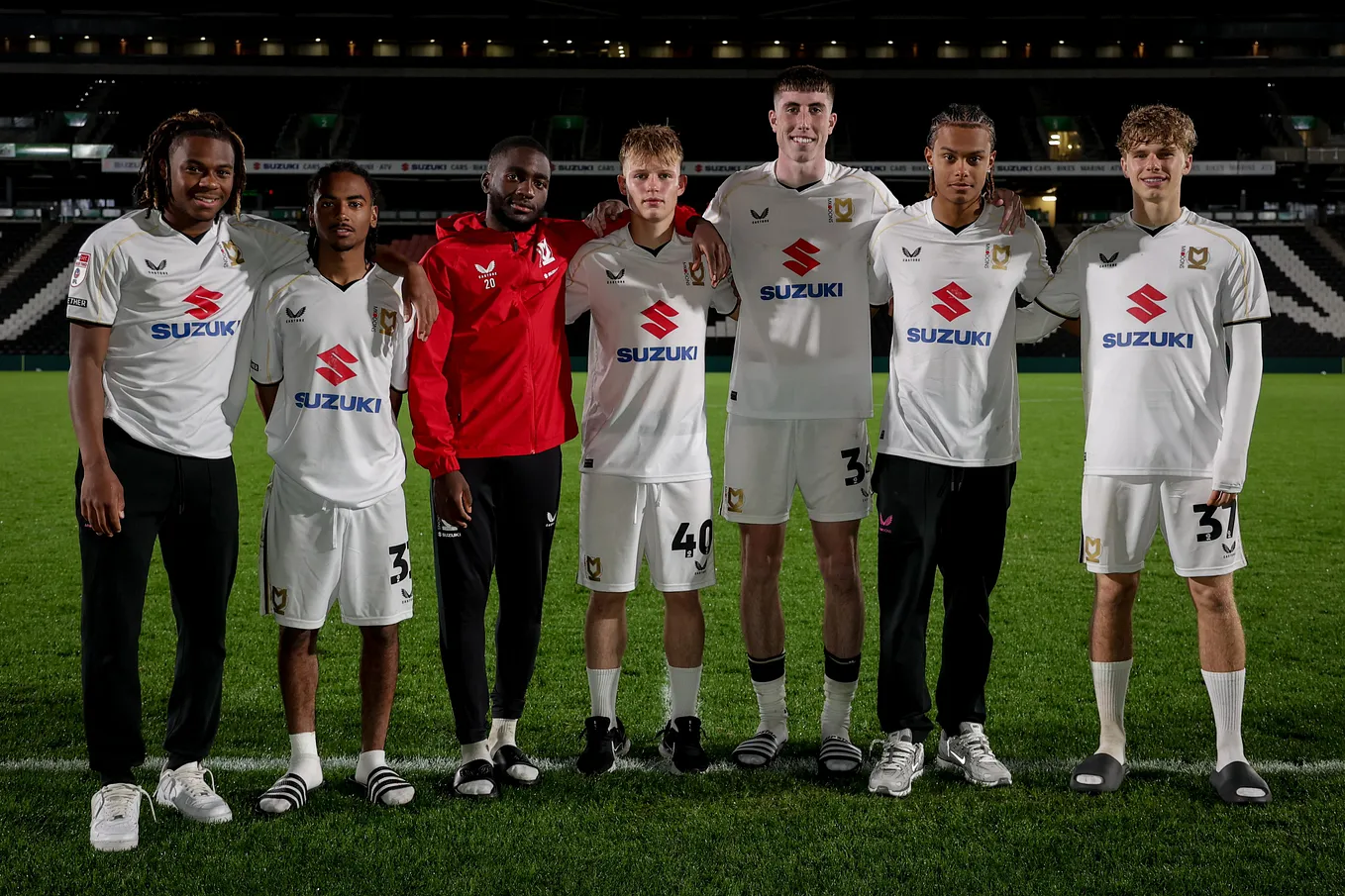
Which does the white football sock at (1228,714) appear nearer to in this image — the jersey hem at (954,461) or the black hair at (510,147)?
the jersey hem at (954,461)

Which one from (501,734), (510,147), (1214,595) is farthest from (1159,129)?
(501,734)

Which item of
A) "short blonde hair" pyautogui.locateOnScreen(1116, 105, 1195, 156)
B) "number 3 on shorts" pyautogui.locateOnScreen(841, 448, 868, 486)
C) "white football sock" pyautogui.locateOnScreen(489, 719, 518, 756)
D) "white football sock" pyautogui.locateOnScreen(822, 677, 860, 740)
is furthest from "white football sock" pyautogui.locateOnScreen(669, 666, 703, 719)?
"short blonde hair" pyautogui.locateOnScreen(1116, 105, 1195, 156)

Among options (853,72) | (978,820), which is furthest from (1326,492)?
(853,72)

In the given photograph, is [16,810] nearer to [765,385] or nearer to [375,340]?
[375,340]

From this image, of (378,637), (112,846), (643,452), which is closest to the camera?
(112,846)

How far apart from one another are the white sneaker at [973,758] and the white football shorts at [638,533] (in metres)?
1.05

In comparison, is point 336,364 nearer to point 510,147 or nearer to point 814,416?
point 510,147

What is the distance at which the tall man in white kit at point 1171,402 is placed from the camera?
370 centimetres

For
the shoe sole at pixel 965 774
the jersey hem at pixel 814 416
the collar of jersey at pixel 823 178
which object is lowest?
the shoe sole at pixel 965 774

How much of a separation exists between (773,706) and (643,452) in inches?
43.5

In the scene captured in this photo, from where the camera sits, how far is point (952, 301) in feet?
12.7

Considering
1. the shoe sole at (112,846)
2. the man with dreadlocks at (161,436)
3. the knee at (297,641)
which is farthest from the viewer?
the knee at (297,641)

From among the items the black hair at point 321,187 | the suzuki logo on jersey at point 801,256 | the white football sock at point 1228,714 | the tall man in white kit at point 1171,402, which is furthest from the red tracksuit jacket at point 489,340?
the white football sock at point 1228,714

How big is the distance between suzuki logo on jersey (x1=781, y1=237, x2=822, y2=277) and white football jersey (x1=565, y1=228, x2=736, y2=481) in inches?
13.4
